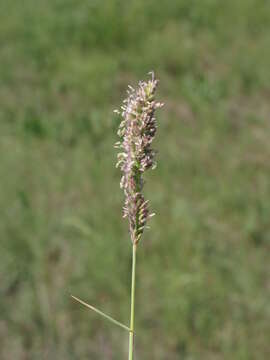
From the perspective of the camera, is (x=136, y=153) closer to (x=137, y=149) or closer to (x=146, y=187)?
(x=137, y=149)

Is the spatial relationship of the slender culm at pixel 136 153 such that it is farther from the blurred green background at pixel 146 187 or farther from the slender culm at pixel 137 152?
the blurred green background at pixel 146 187

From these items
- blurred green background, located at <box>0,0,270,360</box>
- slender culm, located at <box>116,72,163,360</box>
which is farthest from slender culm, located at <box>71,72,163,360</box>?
blurred green background, located at <box>0,0,270,360</box>

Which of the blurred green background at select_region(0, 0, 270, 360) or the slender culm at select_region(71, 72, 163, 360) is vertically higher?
the blurred green background at select_region(0, 0, 270, 360)

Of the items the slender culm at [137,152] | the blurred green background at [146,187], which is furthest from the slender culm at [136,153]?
the blurred green background at [146,187]

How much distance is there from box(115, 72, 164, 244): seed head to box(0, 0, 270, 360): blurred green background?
2.73 m

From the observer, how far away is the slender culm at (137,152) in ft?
3.32

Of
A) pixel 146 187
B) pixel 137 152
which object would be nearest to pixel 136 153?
pixel 137 152

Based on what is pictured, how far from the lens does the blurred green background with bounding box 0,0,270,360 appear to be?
3.89 meters

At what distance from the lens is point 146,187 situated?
4844 mm

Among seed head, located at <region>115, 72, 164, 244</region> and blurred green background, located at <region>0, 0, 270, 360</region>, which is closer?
seed head, located at <region>115, 72, 164, 244</region>

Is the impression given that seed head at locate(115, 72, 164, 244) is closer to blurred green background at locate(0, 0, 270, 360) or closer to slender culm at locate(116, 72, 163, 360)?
slender culm at locate(116, 72, 163, 360)

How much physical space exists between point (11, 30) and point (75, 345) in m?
3.41

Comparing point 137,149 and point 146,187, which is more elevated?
point 146,187

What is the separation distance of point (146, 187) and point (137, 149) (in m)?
3.84
